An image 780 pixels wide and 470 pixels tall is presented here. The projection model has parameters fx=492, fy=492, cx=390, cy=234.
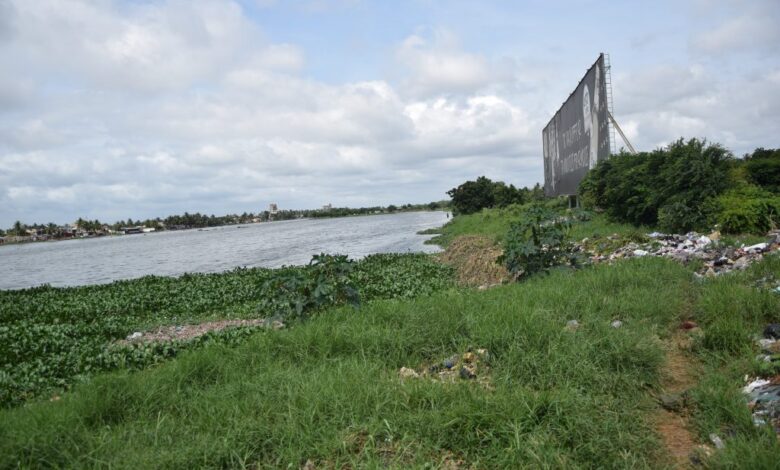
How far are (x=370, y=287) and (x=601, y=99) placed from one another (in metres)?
10.8

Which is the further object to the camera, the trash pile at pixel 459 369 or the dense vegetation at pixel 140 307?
the dense vegetation at pixel 140 307

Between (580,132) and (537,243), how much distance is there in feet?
50.7

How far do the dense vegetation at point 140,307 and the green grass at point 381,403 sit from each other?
116cm

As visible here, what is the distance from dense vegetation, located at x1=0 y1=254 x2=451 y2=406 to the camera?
6383 mm

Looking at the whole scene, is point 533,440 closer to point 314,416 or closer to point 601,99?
point 314,416

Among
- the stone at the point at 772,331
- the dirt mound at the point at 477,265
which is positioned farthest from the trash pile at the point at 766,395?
the dirt mound at the point at 477,265

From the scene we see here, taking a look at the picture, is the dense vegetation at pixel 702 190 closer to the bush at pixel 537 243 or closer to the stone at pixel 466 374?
the bush at pixel 537 243

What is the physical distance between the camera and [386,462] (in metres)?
3.08

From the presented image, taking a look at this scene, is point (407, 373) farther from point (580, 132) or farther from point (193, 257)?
point (193, 257)

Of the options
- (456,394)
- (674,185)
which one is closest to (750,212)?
(674,185)

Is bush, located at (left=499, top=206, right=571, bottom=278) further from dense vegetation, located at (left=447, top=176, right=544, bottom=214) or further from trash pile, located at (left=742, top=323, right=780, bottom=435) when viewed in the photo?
dense vegetation, located at (left=447, top=176, right=544, bottom=214)

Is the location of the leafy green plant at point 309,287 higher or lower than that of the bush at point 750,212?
lower

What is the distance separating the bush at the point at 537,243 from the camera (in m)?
8.08

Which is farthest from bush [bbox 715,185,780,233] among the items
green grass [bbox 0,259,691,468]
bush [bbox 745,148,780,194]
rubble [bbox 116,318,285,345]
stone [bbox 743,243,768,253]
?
rubble [bbox 116,318,285,345]
